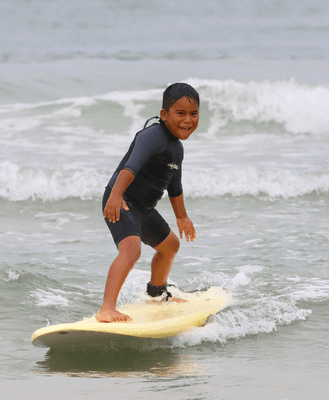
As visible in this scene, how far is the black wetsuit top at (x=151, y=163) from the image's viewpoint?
4020mm

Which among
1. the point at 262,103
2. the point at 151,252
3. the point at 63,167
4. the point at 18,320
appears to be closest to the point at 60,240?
the point at 151,252

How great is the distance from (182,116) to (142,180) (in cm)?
49

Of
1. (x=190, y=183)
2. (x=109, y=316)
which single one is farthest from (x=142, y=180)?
(x=190, y=183)

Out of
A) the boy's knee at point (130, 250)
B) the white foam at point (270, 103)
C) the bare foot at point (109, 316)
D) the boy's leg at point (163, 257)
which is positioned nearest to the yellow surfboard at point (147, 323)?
the bare foot at point (109, 316)

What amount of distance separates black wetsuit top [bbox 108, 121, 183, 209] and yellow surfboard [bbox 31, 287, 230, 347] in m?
0.74

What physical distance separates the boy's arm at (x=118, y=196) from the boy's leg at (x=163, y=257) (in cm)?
67

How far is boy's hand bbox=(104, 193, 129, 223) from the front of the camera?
3.93 m

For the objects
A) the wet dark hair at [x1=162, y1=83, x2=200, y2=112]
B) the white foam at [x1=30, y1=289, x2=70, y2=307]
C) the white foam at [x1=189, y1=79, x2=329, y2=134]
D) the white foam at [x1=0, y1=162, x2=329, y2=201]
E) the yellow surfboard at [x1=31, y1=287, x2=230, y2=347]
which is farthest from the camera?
the white foam at [x1=189, y1=79, x2=329, y2=134]

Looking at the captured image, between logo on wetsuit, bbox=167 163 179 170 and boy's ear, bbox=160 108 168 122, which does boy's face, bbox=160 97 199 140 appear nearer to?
boy's ear, bbox=160 108 168 122

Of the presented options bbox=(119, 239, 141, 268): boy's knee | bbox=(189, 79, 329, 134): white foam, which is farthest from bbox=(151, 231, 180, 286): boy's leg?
bbox=(189, 79, 329, 134): white foam

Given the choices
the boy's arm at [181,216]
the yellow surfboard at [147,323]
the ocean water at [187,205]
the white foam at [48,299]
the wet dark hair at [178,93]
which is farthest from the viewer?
the white foam at [48,299]

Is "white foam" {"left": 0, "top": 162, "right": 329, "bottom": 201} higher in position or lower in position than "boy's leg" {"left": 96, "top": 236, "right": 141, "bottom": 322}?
higher

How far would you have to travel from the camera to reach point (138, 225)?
4.20m

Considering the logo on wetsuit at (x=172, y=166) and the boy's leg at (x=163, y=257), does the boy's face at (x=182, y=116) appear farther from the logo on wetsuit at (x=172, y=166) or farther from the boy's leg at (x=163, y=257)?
the boy's leg at (x=163, y=257)
